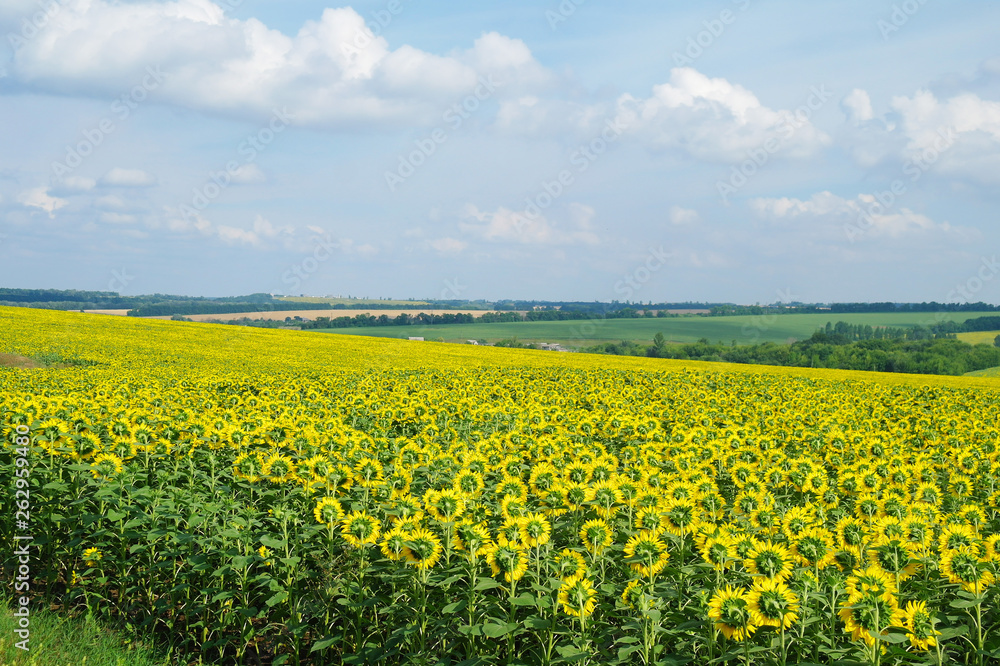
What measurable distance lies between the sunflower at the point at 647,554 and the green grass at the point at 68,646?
396 cm

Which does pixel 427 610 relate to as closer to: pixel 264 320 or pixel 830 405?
pixel 830 405

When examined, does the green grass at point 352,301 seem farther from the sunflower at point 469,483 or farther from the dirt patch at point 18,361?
the sunflower at point 469,483

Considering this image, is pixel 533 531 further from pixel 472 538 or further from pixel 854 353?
pixel 854 353

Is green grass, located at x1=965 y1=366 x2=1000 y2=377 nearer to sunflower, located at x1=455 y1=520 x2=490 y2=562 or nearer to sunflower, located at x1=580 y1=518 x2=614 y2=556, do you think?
sunflower, located at x1=580 y1=518 x2=614 y2=556

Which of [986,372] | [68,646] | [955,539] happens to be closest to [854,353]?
[986,372]

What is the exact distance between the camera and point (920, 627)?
3424 mm

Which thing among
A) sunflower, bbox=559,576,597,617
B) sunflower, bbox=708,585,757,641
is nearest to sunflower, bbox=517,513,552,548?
sunflower, bbox=559,576,597,617

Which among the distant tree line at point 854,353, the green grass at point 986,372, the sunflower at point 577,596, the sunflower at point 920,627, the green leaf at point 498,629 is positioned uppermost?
the sunflower at point 920,627

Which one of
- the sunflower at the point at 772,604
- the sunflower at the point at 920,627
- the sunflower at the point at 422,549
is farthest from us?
the sunflower at the point at 422,549

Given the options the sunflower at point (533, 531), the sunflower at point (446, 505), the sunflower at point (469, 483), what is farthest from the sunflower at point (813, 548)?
the sunflower at point (469, 483)

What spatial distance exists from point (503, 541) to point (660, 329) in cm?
10077

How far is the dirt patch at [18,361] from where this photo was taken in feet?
90.4

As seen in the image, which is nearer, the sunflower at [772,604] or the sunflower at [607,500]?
the sunflower at [772,604]

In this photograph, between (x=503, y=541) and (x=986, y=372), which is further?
(x=986, y=372)
